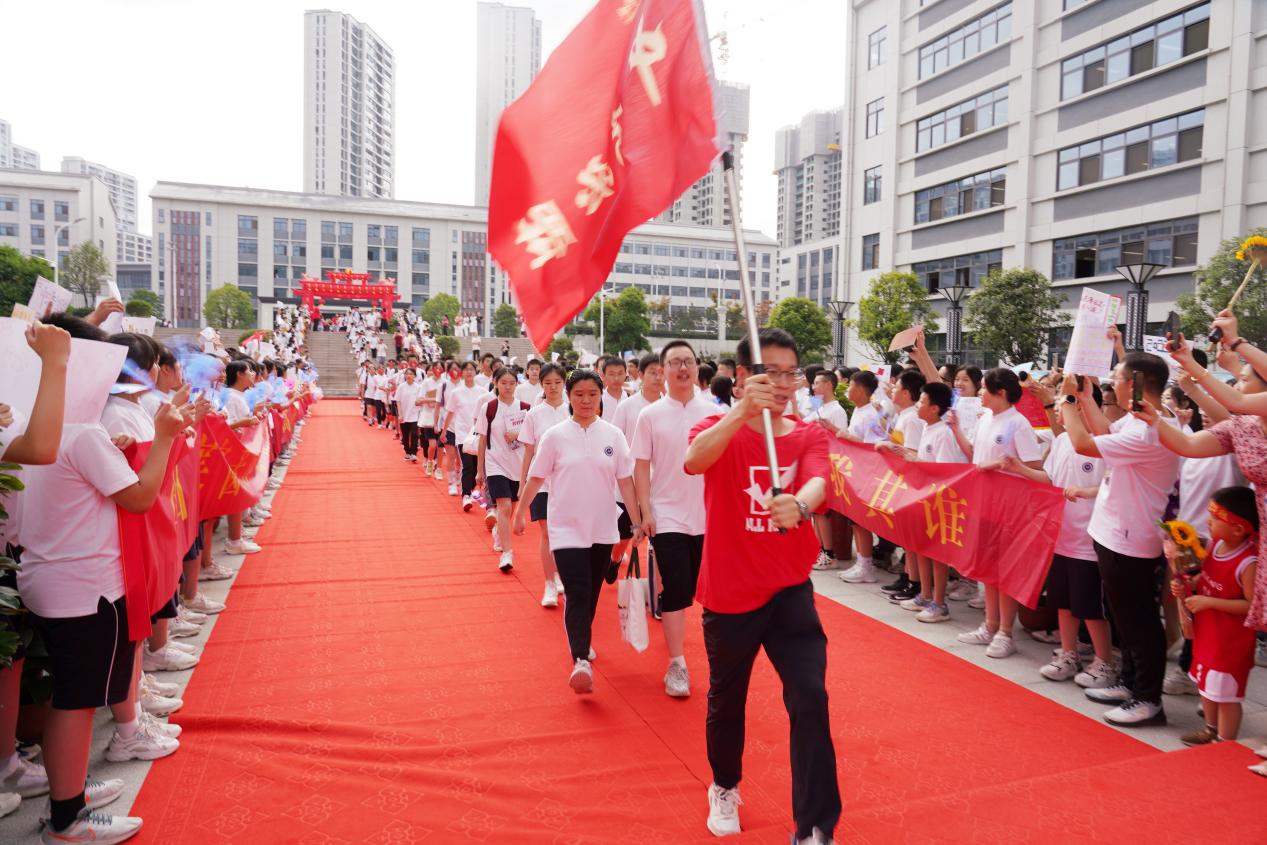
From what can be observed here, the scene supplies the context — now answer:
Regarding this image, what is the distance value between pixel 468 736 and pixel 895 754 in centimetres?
193

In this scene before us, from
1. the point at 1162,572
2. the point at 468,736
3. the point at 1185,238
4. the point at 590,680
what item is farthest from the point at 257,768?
the point at 1185,238

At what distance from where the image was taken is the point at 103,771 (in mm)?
3383

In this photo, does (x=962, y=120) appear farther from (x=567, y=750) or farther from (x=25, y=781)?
(x=25, y=781)

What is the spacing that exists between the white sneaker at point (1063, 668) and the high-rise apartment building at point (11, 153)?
6399 inches

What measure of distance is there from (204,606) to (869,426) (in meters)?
5.27

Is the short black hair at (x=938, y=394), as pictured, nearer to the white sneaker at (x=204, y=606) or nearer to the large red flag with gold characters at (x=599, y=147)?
the large red flag with gold characters at (x=599, y=147)

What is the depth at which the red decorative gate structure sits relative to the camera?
57.8m

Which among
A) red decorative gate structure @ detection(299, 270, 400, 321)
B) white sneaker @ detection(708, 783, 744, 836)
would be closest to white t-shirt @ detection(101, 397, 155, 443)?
white sneaker @ detection(708, 783, 744, 836)

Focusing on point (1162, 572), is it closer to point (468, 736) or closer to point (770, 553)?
point (770, 553)

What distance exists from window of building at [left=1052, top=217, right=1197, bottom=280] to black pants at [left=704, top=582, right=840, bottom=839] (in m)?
26.5

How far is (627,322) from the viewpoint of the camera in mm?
56500

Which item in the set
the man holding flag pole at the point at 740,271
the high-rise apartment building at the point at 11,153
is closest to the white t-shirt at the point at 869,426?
the man holding flag pole at the point at 740,271

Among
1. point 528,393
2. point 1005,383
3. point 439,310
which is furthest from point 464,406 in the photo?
point 439,310

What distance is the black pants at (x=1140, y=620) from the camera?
3.96 metres
